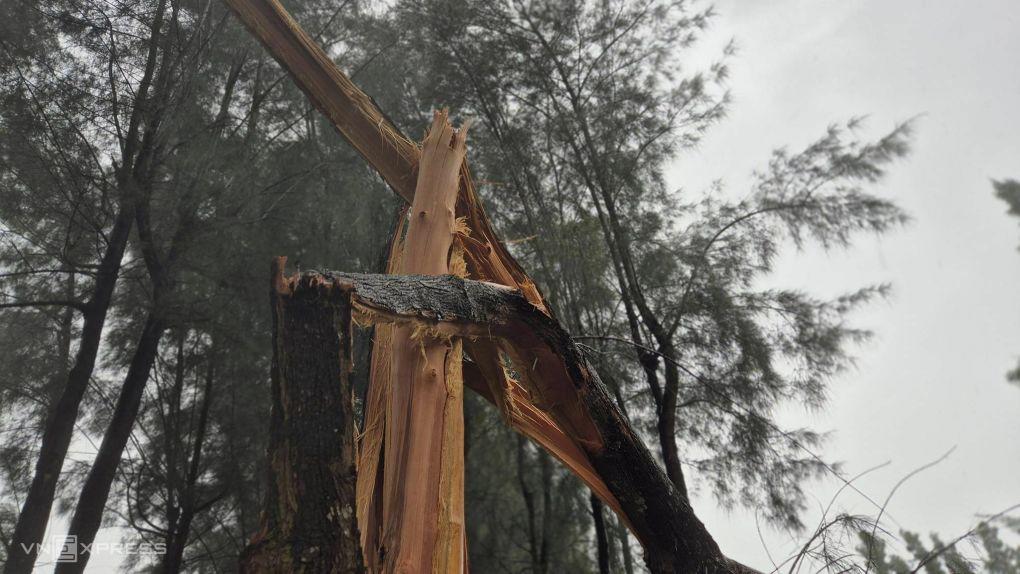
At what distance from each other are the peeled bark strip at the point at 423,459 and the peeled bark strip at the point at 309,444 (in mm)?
310

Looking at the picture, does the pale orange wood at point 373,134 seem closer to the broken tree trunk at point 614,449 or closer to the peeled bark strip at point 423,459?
the broken tree trunk at point 614,449

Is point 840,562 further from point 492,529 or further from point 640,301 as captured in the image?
point 492,529

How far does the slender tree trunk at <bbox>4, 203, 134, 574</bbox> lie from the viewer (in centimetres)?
372

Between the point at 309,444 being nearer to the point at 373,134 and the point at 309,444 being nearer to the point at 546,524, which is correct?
the point at 373,134

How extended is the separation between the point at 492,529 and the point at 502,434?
33.5 inches

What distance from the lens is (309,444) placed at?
110 cm

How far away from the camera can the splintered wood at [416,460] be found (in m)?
1.41

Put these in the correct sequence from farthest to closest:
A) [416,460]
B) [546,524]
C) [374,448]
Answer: [546,524] → [374,448] → [416,460]

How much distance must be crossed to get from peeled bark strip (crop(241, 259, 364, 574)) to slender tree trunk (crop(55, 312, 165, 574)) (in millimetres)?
3429

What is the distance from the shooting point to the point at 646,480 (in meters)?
1.73

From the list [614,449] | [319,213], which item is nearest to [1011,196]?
[614,449]

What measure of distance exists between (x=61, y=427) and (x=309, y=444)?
3.56 meters

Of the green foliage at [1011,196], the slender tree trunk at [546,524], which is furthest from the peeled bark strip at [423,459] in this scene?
the slender tree trunk at [546,524]

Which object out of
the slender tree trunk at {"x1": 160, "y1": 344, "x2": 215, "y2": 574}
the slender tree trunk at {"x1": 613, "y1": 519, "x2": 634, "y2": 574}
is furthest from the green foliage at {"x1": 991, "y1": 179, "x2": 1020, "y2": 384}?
the slender tree trunk at {"x1": 160, "y1": 344, "x2": 215, "y2": 574}
